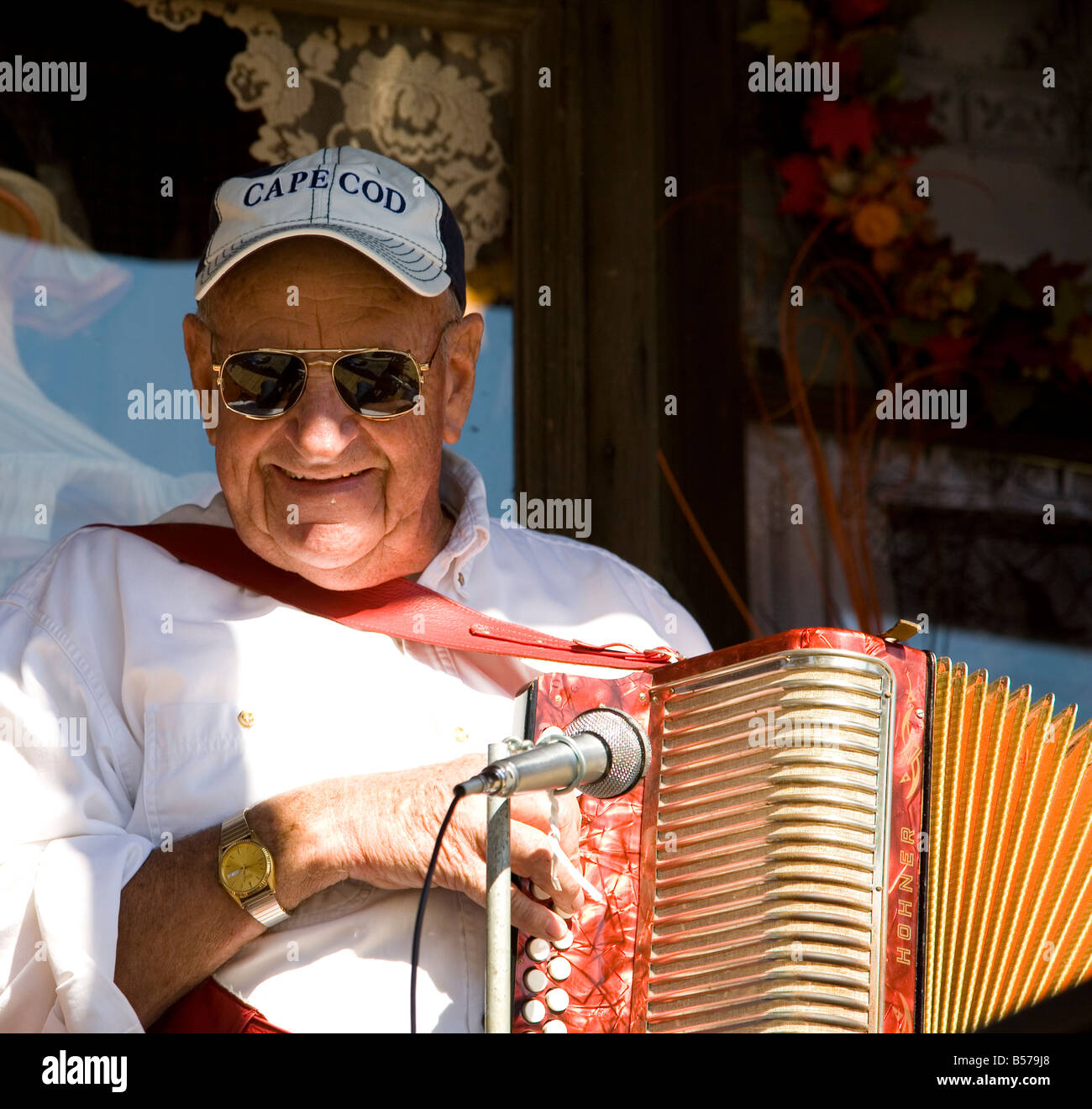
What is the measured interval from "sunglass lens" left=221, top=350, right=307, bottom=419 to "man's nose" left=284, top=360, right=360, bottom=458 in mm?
15

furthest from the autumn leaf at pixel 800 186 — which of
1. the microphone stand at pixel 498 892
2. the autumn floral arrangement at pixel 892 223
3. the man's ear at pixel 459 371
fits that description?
the microphone stand at pixel 498 892

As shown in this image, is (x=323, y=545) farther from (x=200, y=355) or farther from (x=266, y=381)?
(x=200, y=355)

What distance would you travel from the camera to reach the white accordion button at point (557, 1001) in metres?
2.11

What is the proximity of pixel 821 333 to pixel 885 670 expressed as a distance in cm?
198

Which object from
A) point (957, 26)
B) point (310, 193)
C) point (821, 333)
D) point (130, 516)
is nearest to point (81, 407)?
point (130, 516)

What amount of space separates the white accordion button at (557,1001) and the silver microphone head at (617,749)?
33cm

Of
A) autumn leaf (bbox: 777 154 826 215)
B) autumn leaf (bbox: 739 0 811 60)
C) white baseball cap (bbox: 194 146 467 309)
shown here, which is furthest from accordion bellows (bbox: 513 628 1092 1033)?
autumn leaf (bbox: 739 0 811 60)

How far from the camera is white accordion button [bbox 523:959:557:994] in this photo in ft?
6.97

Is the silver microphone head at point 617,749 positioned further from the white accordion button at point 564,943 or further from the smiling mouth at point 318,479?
the smiling mouth at point 318,479

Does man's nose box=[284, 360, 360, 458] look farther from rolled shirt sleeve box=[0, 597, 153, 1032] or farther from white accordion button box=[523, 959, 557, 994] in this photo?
white accordion button box=[523, 959, 557, 994]

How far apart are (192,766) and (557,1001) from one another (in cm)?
72

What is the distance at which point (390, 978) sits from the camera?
2369 mm
